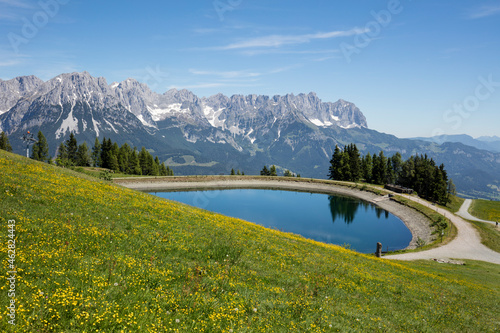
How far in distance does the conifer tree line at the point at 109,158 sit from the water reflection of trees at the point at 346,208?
103 meters

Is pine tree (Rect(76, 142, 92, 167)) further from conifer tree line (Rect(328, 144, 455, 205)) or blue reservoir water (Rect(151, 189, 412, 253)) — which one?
conifer tree line (Rect(328, 144, 455, 205))

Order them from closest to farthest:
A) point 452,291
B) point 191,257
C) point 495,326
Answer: point 191,257 < point 495,326 < point 452,291

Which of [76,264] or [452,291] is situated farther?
[452,291]

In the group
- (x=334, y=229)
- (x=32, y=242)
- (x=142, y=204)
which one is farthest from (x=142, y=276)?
(x=334, y=229)

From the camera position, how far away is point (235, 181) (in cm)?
15138

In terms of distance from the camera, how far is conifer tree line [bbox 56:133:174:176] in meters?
144

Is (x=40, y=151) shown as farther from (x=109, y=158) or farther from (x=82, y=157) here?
(x=109, y=158)

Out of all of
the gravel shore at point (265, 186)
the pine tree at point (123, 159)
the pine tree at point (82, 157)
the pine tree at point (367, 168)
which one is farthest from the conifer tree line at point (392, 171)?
the pine tree at point (82, 157)

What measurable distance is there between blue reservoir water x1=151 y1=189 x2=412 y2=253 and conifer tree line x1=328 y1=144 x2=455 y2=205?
2683 cm

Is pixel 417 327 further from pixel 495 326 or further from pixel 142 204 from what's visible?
pixel 142 204

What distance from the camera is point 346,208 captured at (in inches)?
4102

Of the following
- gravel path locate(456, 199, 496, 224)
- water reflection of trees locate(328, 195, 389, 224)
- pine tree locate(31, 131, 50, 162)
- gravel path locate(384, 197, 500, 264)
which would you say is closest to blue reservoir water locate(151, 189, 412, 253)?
water reflection of trees locate(328, 195, 389, 224)

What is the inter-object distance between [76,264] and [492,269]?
53379mm

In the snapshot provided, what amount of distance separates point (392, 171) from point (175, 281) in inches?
6058
